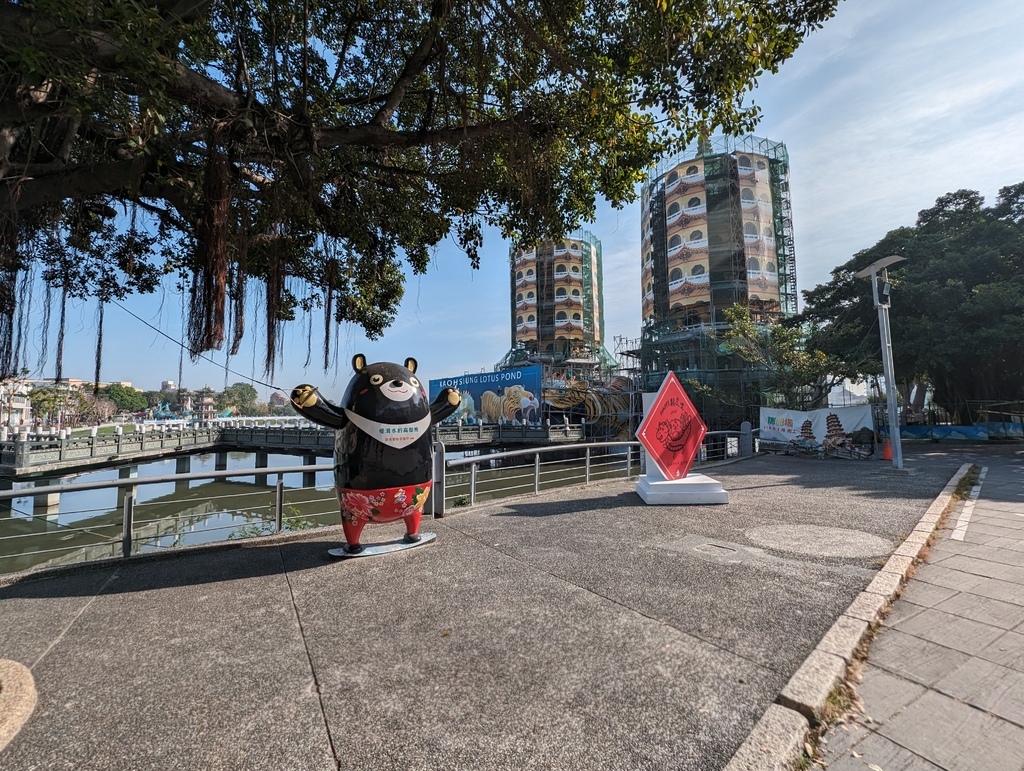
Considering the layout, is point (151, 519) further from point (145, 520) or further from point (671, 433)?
point (671, 433)

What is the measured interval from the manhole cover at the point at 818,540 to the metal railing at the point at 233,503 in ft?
9.68

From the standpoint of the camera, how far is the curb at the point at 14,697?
7.69 feet

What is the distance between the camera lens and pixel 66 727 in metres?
2.36

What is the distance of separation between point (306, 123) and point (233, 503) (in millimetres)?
31196

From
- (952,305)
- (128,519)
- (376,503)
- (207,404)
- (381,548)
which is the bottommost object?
(381,548)

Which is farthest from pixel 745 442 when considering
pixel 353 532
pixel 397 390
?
pixel 353 532

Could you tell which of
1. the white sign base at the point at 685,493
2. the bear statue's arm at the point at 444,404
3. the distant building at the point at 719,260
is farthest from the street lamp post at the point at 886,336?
the distant building at the point at 719,260

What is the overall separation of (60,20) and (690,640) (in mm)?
5918

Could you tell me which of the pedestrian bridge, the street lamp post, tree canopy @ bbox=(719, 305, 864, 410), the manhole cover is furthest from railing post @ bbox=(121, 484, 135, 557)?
tree canopy @ bbox=(719, 305, 864, 410)

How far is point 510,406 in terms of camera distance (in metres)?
35.1

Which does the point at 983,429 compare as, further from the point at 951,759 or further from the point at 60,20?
the point at 60,20

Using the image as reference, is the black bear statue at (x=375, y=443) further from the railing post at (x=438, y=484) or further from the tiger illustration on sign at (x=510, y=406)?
the tiger illustration on sign at (x=510, y=406)

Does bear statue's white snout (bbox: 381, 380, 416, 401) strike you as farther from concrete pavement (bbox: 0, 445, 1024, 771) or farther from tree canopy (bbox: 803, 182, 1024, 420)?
tree canopy (bbox: 803, 182, 1024, 420)

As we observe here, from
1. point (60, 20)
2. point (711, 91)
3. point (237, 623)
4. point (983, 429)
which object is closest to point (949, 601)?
point (711, 91)
